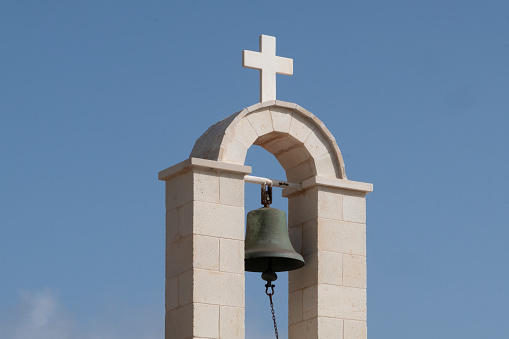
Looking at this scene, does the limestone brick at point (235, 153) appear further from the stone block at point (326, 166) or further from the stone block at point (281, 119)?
the stone block at point (326, 166)

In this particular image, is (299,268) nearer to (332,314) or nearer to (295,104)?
(332,314)

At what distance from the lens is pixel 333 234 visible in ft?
47.3

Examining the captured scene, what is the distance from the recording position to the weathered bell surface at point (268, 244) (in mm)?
14086

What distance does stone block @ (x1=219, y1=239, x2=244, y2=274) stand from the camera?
44.2ft

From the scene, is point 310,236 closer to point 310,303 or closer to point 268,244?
point 268,244

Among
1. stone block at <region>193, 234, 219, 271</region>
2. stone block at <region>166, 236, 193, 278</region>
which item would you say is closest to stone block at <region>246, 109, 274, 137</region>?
stone block at <region>193, 234, 219, 271</region>

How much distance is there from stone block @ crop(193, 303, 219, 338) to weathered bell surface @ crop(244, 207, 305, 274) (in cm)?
107

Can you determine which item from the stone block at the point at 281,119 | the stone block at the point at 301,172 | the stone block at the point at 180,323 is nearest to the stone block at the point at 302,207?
the stone block at the point at 301,172

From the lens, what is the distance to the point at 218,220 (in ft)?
44.5

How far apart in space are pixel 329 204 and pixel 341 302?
111 centimetres

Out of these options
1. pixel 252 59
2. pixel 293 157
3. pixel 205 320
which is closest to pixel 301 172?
pixel 293 157

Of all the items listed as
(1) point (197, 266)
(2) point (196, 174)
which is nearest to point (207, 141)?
(2) point (196, 174)

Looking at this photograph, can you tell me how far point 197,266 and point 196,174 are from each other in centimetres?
99

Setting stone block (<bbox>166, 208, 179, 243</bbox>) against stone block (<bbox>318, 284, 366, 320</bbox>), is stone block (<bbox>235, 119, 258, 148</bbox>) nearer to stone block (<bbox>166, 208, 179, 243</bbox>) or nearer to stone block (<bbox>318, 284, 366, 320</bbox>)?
stone block (<bbox>166, 208, 179, 243</bbox>)
